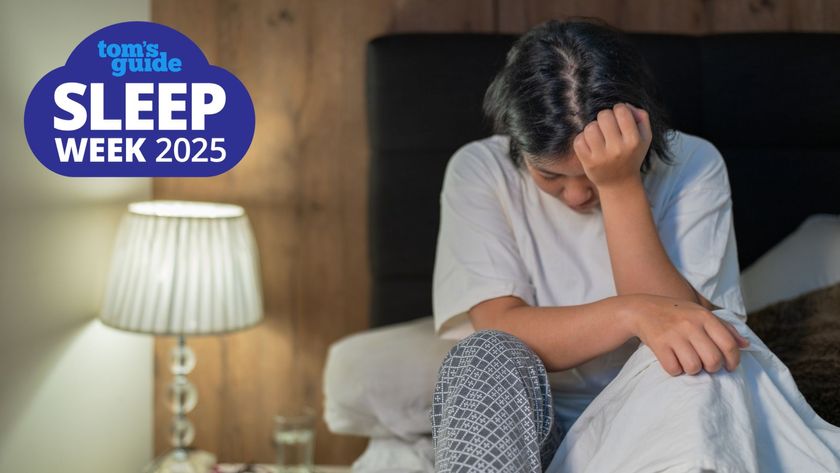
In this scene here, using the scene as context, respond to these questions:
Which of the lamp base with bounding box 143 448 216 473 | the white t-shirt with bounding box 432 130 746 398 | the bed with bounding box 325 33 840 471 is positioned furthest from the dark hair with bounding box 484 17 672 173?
the lamp base with bounding box 143 448 216 473

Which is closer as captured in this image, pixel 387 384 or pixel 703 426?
pixel 703 426

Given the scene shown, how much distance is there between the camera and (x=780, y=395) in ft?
2.97

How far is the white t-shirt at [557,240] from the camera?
1188mm

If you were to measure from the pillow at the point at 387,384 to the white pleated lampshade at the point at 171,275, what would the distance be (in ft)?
0.82

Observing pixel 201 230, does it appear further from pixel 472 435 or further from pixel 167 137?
pixel 472 435

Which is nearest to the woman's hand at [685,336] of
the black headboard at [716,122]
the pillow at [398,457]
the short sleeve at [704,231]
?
the short sleeve at [704,231]

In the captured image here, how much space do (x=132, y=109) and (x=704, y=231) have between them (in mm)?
722

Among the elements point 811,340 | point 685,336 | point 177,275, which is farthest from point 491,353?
point 177,275

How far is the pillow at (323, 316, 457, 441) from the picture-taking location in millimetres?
1435

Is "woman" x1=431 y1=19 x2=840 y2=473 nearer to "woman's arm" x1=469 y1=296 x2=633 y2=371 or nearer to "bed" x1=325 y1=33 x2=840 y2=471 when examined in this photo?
"woman's arm" x1=469 y1=296 x2=633 y2=371

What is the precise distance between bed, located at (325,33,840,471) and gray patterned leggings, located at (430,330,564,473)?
0.77m

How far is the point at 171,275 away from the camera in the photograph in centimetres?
157

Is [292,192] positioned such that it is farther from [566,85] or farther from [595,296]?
[566,85]

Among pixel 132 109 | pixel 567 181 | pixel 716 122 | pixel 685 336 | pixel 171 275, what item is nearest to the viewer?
pixel 685 336
